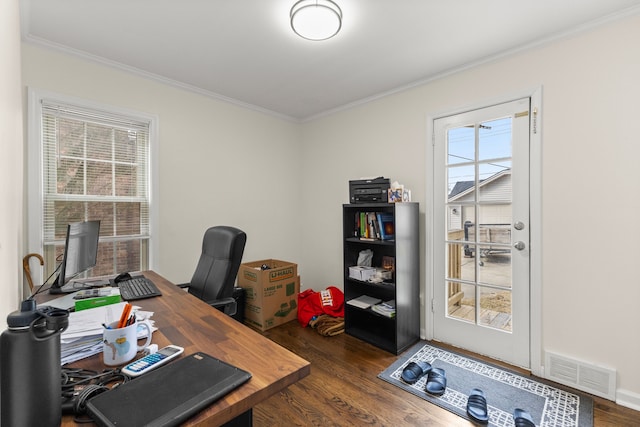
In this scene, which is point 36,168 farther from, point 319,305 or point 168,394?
point 319,305

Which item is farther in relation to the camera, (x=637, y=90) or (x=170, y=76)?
(x=170, y=76)

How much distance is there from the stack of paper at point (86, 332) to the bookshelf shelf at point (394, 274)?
6.35ft

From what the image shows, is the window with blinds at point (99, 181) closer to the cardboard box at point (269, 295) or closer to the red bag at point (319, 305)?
the cardboard box at point (269, 295)

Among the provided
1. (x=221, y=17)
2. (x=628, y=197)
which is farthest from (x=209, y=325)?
(x=628, y=197)

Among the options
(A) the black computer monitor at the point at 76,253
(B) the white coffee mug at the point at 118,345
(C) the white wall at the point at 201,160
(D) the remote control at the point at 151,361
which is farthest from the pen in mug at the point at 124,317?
(C) the white wall at the point at 201,160

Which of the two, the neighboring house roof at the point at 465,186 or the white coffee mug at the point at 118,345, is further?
the neighboring house roof at the point at 465,186

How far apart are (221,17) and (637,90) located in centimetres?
265

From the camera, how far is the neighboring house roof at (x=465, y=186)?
2.39 metres

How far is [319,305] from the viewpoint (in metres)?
3.24

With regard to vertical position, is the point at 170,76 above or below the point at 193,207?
above

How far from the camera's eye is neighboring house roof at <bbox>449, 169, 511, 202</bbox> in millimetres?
2386

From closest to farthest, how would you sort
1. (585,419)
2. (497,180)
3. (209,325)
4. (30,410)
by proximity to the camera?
(30,410) < (209,325) < (585,419) < (497,180)

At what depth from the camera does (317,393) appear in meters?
2.02

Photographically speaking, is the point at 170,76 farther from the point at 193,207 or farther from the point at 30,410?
the point at 30,410
